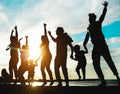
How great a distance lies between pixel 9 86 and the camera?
12695mm

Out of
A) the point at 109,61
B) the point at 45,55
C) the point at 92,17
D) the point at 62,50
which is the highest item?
the point at 92,17

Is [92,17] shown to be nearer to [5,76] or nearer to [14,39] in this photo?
[14,39]

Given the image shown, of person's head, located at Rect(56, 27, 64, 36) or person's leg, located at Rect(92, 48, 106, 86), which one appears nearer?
person's leg, located at Rect(92, 48, 106, 86)

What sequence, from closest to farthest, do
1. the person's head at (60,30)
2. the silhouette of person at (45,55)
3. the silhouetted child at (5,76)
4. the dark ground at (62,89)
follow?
the dark ground at (62,89) < the person's head at (60,30) < the silhouette of person at (45,55) < the silhouetted child at (5,76)

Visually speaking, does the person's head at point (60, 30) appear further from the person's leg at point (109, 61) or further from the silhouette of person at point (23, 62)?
the silhouette of person at point (23, 62)

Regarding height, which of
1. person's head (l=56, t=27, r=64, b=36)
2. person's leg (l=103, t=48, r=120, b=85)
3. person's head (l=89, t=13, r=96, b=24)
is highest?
person's head (l=89, t=13, r=96, b=24)

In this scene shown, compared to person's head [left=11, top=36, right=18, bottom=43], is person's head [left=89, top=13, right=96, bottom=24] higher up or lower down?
higher up

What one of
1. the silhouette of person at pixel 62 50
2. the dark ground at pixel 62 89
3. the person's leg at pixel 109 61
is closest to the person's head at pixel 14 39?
the dark ground at pixel 62 89

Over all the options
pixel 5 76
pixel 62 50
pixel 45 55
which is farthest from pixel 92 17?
pixel 5 76

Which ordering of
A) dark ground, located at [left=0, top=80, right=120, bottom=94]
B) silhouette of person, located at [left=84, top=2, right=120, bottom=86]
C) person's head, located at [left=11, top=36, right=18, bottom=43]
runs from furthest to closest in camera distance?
person's head, located at [left=11, top=36, right=18, bottom=43] → silhouette of person, located at [left=84, top=2, right=120, bottom=86] → dark ground, located at [left=0, top=80, right=120, bottom=94]

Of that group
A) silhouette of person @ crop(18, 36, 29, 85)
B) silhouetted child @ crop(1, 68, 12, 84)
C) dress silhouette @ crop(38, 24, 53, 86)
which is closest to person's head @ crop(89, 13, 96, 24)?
dress silhouette @ crop(38, 24, 53, 86)

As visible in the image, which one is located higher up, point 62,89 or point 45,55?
point 45,55

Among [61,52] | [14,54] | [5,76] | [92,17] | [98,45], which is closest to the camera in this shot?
[98,45]

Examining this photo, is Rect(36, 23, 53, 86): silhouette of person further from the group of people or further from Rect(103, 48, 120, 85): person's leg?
Rect(103, 48, 120, 85): person's leg
